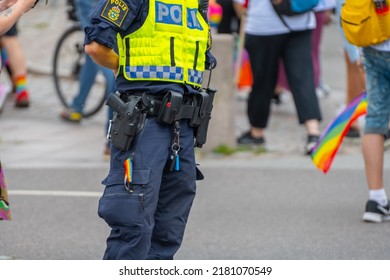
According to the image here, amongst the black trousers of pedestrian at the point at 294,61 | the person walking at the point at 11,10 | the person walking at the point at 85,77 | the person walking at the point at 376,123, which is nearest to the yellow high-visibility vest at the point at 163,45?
the person walking at the point at 11,10

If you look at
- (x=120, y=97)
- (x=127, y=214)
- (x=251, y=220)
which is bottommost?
(x=251, y=220)

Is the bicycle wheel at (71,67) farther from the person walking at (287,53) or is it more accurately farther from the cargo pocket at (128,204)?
the cargo pocket at (128,204)

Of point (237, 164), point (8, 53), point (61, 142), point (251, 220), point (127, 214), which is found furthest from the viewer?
point (8, 53)

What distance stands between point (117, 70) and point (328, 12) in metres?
7.11

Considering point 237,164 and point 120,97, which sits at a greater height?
point 120,97

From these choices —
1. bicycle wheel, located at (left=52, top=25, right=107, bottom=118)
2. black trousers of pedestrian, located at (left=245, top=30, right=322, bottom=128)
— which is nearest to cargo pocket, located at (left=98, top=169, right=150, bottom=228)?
black trousers of pedestrian, located at (left=245, top=30, right=322, bottom=128)

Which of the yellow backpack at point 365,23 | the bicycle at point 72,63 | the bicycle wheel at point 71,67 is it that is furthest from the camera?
the bicycle wheel at point 71,67

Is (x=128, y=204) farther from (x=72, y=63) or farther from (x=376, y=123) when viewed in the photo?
(x=72, y=63)

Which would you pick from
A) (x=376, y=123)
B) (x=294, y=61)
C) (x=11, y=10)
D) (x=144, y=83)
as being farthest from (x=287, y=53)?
(x=144, y=83)

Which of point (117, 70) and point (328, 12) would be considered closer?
point (117, 70)

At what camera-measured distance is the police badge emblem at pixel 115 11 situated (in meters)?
4.62
